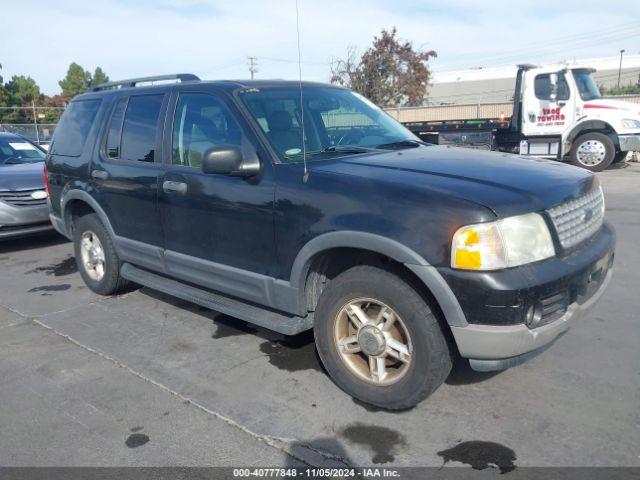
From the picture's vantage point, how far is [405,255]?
2871 mm

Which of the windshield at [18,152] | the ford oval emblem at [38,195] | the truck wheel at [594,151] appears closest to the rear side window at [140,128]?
the ford oval emblem at [38,195]

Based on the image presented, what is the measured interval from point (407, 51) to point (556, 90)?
23.1m

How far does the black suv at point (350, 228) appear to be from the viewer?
9.14 feet

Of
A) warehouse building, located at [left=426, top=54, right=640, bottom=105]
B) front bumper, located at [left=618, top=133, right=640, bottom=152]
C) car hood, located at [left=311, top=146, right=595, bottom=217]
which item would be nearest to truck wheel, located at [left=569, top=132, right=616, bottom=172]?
front bumper, located at [left=618, top=133, right=640, bottom=152]

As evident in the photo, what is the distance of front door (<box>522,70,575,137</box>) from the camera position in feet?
45.1

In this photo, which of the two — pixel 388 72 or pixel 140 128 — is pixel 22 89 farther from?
pixel 140 128

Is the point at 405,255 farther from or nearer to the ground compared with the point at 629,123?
nearer to the ground

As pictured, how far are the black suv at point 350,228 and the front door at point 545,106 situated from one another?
35.8 ft

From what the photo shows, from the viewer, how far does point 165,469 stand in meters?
2.75

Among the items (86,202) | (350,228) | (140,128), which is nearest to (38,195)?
(86,202)

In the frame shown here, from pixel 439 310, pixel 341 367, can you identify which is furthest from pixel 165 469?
pixel 439 310

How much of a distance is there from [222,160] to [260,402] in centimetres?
152

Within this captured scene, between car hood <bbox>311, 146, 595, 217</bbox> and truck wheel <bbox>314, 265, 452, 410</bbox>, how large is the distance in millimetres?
580

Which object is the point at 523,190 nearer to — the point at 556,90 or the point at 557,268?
the point at 557,268
